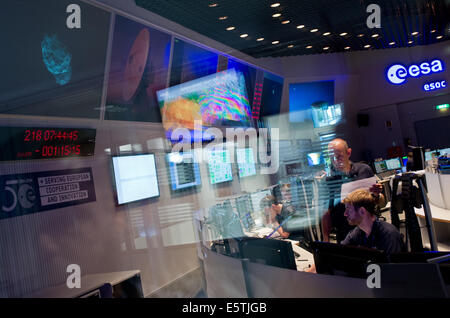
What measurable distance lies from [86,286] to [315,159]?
4.48 meters

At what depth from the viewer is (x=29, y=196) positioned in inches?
109

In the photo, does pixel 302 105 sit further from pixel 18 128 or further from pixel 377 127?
pixel 18 128

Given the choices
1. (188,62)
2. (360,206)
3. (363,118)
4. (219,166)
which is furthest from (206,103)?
(360,206)

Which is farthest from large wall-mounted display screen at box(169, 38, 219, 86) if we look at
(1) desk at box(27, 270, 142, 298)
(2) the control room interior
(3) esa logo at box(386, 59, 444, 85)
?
(3) esa logo at box(386, 59, 444, 85)

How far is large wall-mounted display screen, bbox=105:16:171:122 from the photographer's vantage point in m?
3.48

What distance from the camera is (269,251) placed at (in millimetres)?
1469

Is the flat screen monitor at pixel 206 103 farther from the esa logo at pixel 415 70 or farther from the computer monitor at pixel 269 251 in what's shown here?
the computer monitor at pixel 269 251

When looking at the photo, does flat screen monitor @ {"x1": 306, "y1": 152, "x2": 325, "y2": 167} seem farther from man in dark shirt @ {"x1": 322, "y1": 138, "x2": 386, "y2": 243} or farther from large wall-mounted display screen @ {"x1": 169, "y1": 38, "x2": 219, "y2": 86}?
man in dark shirt @ {"x1": 322, "y1": 138, "x2": 386, "y2": 243}

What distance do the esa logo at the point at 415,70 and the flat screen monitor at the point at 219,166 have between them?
9.39 feet

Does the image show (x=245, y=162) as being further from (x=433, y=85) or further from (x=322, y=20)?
(x=433, y=85)

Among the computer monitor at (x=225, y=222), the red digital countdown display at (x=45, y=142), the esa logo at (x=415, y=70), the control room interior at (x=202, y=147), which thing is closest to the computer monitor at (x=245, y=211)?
the control room interior at (x=202, y=147)

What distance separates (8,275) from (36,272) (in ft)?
0.70

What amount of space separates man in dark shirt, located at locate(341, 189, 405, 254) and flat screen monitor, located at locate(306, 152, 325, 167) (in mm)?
3833

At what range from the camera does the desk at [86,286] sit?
251 cm
